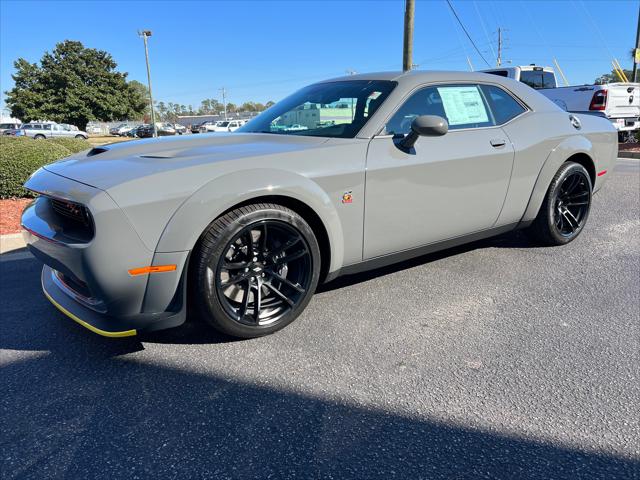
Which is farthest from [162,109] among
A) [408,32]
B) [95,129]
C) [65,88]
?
[408,32]

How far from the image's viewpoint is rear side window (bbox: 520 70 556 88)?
12.9 m

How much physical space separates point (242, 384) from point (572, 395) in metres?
1.51

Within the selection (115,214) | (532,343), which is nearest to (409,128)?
(532,343)

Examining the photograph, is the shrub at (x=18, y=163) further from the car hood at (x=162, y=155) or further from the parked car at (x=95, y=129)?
the parked car at (x=95, y=129)

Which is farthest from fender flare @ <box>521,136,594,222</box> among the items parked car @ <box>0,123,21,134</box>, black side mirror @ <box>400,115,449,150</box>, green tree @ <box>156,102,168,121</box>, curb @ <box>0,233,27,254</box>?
green tree @ <box>156,102,168,121</box>

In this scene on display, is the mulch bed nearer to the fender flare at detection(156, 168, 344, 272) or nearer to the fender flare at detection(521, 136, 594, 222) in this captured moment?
the fender flare at detection(156, 168, 344, 272)

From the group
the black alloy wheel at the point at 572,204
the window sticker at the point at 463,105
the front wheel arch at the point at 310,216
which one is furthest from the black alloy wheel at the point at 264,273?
the black alloy wheel at the point at 572,204

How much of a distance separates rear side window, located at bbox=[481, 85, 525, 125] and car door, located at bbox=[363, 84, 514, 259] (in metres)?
0.06

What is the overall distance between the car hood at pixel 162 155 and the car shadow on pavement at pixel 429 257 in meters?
1.11

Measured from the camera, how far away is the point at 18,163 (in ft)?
21.3

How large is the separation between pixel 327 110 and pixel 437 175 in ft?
2.94

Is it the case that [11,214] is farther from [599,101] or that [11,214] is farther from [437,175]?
[599,101]

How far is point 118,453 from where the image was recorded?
1.78 m

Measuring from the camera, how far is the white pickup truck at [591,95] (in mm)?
11578
